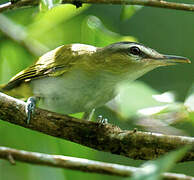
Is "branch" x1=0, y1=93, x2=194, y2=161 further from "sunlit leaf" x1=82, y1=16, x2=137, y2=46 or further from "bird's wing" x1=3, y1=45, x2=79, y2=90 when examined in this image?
"sunlit leaf" x1=82, y1=16, x2=137, y2=46

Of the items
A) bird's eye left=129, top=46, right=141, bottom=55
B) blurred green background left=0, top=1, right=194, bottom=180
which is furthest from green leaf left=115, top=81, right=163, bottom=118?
bird's eye left=129, top=46, right=141, bottom=55

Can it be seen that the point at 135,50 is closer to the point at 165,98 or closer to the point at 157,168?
the point at 165,98

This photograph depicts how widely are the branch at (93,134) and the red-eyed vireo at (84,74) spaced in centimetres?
22

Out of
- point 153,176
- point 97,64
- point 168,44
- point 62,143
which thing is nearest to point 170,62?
point 97,64

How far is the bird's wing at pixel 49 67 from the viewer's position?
4059 millimetres

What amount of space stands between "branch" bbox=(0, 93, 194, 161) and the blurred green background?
0.70ft

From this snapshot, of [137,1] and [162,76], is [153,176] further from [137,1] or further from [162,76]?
[162,76]

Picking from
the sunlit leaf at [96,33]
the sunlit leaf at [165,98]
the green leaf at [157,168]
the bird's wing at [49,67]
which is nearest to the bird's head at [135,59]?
the sunlit leaf at [96,33]

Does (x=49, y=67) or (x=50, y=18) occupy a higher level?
(x=50, y=18)

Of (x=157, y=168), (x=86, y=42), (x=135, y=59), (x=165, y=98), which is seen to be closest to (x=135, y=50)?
(x=135, y=59)

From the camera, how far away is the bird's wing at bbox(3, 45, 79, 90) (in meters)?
4.06

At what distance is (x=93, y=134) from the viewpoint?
3.36 meters

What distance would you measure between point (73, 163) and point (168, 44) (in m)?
5.79

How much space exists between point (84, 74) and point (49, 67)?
530mm
